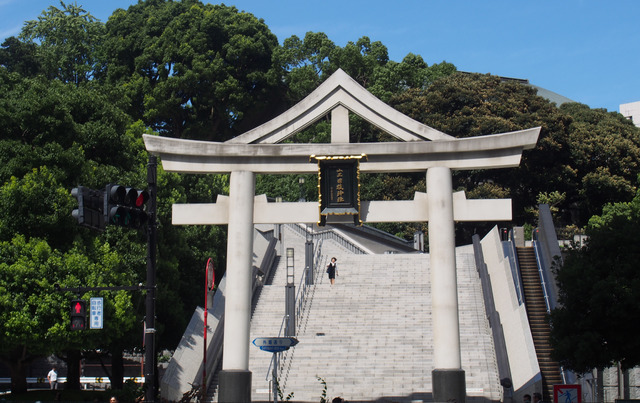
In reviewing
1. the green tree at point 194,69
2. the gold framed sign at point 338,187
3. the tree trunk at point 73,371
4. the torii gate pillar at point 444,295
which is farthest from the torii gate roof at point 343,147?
the green tree at point 194,69

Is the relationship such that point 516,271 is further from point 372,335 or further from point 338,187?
point 338,187

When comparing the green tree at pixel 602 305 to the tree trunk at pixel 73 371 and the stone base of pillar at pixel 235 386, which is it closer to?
the stone base of pillar at pixel 235 386

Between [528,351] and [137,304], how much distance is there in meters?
12.0

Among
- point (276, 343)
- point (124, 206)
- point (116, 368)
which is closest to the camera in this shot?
point (124, 206)

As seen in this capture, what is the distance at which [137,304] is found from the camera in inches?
972

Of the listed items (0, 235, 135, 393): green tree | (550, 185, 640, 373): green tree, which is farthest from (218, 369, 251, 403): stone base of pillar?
(550, 185, 640, 373): green tree

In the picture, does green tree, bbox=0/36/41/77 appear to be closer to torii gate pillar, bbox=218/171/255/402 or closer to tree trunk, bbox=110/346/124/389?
tree trunk, bbox=110/346/124/389

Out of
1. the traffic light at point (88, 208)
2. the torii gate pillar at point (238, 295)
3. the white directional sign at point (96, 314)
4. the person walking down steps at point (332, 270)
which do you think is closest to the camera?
the traffic light at point (88, 208)

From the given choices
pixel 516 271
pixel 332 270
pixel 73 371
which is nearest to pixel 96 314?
pixel 73 371

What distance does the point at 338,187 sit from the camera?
2138cm

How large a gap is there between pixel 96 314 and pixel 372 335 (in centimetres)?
1066

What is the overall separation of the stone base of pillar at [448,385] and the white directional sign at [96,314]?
27.8 ft

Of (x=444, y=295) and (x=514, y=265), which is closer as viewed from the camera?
(x=444, y=295)

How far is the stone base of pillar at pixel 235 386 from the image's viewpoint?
20.3m
